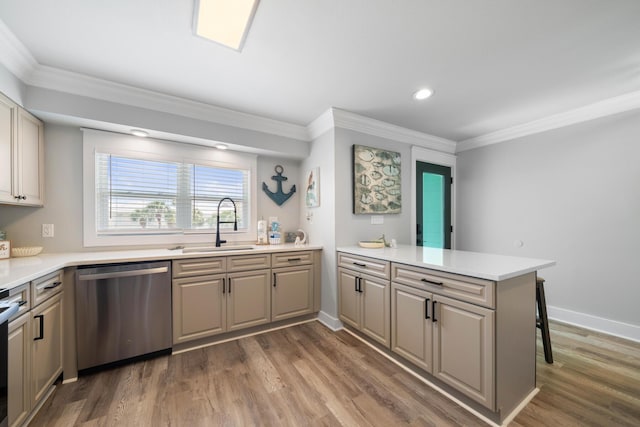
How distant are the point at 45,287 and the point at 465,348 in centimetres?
279

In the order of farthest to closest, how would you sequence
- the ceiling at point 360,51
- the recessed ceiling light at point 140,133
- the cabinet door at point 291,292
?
the cabinet door at point 291,292 < the recessed ceiling light at point 140,133 < the ceiling at point 360,51

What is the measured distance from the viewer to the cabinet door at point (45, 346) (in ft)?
5.02

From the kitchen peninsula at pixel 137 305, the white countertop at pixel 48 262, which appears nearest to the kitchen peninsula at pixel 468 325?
the kitchen peninsula at pixel 137 305

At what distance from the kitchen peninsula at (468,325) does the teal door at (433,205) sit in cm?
167

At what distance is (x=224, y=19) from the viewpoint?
1.51m

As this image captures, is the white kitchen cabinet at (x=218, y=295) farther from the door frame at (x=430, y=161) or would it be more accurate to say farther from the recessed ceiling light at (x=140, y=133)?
the door frame at (x=430, y=161)

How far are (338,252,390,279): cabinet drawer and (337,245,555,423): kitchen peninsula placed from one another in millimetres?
34

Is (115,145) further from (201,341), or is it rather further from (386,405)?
(386,405)

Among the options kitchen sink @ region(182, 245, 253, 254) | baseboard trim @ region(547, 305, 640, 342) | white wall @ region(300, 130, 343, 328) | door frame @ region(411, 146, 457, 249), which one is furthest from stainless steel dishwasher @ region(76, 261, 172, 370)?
baseboard trim @ region(547, 305, 640, 342)

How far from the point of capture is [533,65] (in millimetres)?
1957

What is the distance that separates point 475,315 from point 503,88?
2100mm

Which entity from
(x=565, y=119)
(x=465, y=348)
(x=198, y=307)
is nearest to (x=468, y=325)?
(x=465, y=348)

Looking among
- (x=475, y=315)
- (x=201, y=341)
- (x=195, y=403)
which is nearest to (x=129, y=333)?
(x=201, y=341)

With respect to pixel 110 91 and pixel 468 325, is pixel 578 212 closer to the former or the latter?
pixel 468 325
